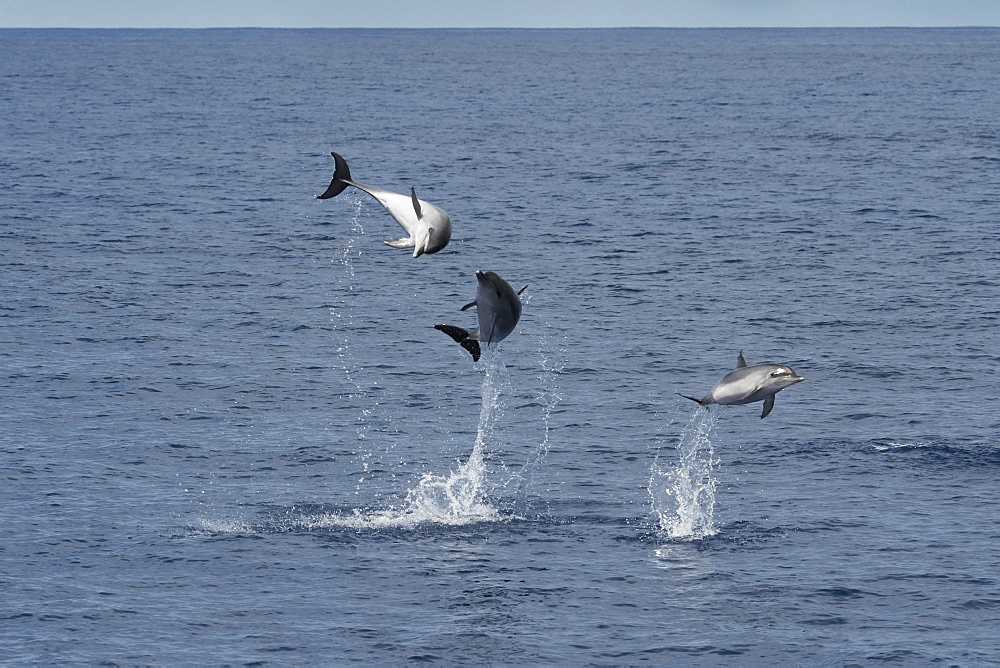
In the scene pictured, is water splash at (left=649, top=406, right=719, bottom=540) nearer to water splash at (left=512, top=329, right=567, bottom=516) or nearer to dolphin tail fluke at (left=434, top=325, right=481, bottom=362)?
water splash at (left=512, top=329, right=567, bottom=516)

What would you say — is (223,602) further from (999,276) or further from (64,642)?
(999,276)

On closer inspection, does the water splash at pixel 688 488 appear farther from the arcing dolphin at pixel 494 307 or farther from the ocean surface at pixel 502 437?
the arcing dolphin at pixel 494 307

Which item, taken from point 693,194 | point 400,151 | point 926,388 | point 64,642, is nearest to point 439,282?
point 926,388

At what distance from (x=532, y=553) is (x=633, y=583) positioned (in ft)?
13.6

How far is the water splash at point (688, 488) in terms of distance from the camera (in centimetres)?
5209

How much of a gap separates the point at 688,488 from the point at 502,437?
367 inches

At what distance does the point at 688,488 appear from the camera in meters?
55.8

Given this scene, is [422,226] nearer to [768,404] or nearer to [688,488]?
[768,404]

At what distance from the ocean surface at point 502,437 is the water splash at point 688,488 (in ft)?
0.67

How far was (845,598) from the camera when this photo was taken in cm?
4616

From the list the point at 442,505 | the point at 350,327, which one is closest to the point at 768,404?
the point at 442,505

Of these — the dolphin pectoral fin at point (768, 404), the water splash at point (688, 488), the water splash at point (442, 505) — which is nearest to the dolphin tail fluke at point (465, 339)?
the dolphin pectoral fin at point (768, 404)

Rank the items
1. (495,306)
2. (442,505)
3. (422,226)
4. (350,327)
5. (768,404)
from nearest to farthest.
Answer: (422,226) → (495,306) → (768,404) → (442,505) → (350,327)

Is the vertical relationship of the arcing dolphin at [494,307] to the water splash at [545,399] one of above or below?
above
